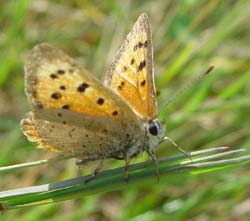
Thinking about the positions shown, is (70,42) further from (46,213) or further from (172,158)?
(172,158)

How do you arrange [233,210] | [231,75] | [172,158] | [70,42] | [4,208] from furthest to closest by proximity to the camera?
[70,42] → [231,75] → [233,210] → [172,158] → [4,208]

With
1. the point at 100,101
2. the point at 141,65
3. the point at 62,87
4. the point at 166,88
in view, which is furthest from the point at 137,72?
the point at 166,88

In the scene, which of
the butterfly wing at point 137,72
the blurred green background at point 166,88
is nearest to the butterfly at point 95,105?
the butterfly wing at point 137,72

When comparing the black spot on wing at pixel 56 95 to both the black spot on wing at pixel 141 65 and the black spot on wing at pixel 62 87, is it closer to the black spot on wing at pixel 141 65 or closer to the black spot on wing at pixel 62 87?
the black spot on wing at pixel 62 87

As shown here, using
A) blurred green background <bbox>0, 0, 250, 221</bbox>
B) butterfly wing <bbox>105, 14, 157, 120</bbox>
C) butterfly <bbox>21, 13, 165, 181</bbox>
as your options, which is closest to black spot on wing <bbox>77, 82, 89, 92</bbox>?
butterfly <bbox>21, 13, 165, 181</bbox>

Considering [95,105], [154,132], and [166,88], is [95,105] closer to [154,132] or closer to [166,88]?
[154,132]

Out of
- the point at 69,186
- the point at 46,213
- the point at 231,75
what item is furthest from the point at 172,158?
the point at 231,75

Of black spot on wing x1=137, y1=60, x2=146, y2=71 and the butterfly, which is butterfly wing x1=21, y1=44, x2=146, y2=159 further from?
black spot on wing x1=137, y1=60, x2=146, y2=71
